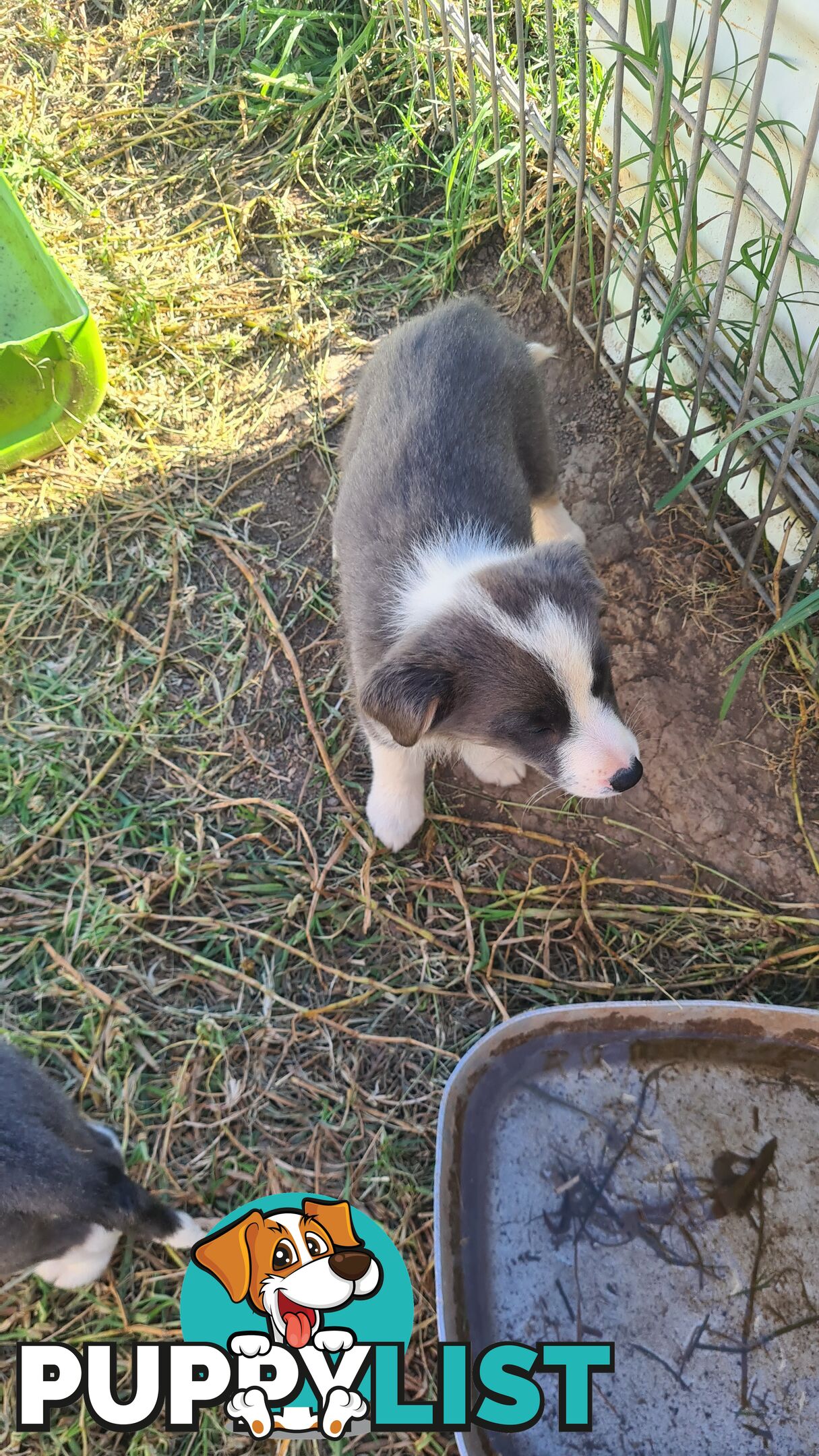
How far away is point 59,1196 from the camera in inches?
75.4

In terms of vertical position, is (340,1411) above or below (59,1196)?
below

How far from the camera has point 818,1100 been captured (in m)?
2.12

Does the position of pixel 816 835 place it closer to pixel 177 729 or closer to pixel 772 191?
pixel 772 191

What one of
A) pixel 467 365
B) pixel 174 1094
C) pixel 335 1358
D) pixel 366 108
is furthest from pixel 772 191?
pixel 335 1358

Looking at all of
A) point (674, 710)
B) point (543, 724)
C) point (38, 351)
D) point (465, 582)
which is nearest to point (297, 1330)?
point (543, 724)

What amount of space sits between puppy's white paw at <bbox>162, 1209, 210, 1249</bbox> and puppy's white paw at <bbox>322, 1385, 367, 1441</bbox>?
1.39ft

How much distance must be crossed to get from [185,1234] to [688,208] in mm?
2596

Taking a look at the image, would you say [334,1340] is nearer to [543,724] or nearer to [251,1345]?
[251,1345]

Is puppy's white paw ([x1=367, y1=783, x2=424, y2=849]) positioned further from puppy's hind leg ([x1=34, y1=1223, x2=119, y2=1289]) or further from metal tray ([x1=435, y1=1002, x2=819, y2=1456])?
puppy's hind leg ([x1=34, y1=1223, x2=119, y2=1289])

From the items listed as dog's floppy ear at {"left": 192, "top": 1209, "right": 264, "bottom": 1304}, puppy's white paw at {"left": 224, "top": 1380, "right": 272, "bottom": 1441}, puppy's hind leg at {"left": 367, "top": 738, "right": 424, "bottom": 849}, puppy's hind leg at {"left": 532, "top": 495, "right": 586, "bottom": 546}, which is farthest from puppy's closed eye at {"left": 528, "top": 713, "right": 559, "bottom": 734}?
puppy's white paw at {"left": 224, "top": 1380, "right": 272, "bottom": 1441}

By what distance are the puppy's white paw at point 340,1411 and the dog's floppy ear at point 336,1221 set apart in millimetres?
257

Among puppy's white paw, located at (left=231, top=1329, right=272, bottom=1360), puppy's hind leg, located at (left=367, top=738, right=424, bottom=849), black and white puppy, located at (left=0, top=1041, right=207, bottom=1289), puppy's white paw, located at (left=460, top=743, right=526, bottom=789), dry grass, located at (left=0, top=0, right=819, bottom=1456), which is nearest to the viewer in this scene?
black and white puppy, located at (left=0, top=1041, right=207, bottom=1289)

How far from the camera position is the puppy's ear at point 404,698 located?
2.08 m

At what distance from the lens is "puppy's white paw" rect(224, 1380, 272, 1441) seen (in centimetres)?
200
